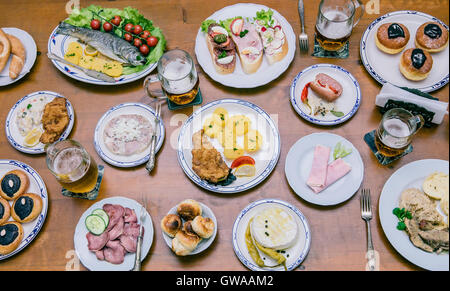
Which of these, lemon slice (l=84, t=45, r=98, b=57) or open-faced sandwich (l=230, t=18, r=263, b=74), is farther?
lemon slice (l=84, t=45, r=98, b=57)

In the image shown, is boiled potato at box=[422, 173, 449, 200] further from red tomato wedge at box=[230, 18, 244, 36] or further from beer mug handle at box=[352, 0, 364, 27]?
red tomato wedge at box=[230, 18, 244, 36]

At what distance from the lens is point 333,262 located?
5.74 feet

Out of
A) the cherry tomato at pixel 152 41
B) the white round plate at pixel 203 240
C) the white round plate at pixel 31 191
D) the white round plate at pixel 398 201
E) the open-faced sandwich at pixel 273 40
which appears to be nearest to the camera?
the white round plate at pixel 398 201

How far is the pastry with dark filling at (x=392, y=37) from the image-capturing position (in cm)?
200

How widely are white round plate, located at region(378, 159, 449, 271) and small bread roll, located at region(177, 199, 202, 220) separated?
0.83 m

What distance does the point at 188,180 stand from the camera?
6.35 feet

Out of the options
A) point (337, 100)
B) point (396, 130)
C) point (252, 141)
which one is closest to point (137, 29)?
point (252, 141)

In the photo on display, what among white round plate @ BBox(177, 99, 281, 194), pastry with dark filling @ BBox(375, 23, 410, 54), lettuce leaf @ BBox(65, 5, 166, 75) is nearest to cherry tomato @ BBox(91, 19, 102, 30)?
lettuce leaf @ BBox(65, 5, 166, 75)

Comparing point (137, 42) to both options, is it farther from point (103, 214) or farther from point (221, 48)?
point (103, 214)

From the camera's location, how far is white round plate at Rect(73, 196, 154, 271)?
5.75 ft

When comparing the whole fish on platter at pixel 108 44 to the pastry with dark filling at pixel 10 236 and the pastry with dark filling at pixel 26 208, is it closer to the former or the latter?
the pastry with dark filling at pixel 26 208

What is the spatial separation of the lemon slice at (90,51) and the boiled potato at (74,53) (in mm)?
35

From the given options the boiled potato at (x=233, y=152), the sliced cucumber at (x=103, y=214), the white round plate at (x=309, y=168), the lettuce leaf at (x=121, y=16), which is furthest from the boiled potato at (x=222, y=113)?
the sliced cucumber at (x=103, y=214)
